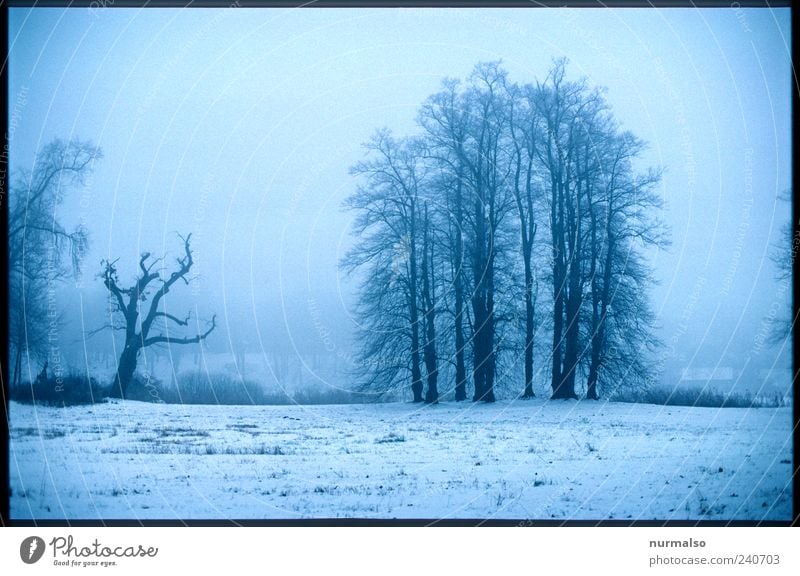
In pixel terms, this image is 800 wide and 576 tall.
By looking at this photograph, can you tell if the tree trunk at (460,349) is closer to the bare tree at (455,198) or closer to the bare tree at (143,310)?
the bare tree at (455,198)

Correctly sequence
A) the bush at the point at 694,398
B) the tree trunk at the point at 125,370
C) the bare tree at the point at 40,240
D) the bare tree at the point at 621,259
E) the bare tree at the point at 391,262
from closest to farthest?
the bare tree at the point at 40,240 < the bush at the point at 694,398 < the tree trunk at the point at 125,370 < the bare tree at the point at 391,262 < the bare tree at the point at 621,259

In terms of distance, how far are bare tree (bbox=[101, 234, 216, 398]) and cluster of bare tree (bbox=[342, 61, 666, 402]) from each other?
3.20 m

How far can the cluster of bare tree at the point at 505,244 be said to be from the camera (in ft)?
54.9

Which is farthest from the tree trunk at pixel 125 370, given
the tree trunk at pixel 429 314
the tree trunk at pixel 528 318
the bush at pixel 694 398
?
the bush at pixel 694 398

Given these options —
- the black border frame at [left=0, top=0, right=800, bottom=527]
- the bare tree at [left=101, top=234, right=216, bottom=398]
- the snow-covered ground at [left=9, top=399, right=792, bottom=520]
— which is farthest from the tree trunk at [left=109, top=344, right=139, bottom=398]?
the black border frame at [left=0, top=0, right=800, bottom=527]

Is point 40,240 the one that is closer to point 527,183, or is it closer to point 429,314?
point 429,314

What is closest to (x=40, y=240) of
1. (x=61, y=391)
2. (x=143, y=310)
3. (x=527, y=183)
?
(x=143, y=310)

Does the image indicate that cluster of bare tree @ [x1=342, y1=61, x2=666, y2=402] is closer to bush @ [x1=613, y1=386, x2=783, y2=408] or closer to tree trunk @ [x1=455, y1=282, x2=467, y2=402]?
tree trunk @ [x1=455, y1=282, x2=467, y2=402]

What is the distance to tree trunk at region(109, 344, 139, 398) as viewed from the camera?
15.9 m

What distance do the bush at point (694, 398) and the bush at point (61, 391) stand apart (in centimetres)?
1025
